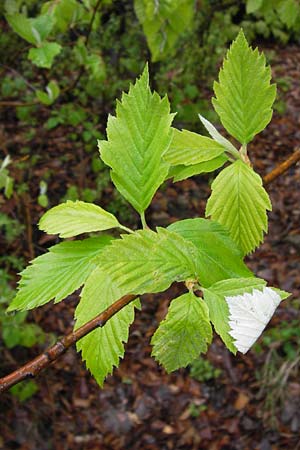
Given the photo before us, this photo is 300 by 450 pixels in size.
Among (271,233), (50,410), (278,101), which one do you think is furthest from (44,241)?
(278,101)

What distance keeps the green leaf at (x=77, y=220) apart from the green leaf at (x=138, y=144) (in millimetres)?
42

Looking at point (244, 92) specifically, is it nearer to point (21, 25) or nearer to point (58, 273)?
point (58, 273)

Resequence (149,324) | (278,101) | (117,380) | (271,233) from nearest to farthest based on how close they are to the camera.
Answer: (117,380)
(149,324)
(271,233)
(278,101)

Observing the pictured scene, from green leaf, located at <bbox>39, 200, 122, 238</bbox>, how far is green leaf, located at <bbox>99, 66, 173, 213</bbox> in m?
0.04

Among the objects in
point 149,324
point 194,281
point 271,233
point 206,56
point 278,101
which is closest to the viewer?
point 194,281

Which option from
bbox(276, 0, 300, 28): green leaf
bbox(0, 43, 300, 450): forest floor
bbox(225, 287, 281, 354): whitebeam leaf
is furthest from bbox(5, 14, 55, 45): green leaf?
bbox(225, 287, 281, 354): whitebeam leaf

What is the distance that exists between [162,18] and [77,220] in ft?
5.22

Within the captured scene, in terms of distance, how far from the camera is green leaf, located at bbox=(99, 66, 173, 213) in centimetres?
57

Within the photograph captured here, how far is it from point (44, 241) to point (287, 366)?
1721 mm

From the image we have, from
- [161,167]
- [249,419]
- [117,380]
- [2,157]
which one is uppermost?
[161,167]

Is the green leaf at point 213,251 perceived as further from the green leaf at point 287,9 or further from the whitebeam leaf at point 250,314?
the green leaf at point 287,9

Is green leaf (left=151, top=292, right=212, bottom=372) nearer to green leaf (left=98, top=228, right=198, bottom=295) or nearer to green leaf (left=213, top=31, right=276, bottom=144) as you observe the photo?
green leaf (left=98, top=228, right=198, bottom=295)

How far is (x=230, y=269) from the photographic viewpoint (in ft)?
1.88

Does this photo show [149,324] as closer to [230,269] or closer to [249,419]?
[249,419]
